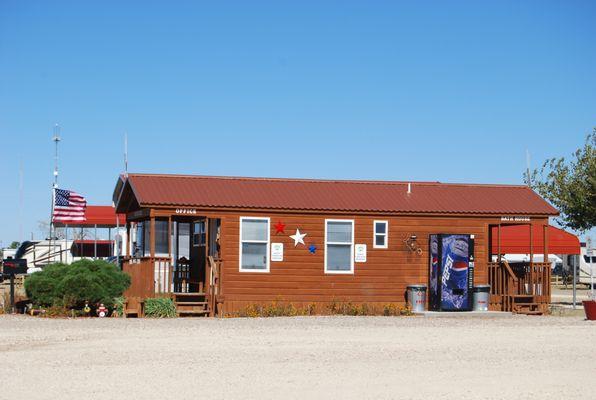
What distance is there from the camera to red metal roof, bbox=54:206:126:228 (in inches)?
1706

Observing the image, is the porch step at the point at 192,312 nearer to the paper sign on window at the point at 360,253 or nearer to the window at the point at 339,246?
the window at the point at 339,246

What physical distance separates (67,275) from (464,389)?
1421 cm

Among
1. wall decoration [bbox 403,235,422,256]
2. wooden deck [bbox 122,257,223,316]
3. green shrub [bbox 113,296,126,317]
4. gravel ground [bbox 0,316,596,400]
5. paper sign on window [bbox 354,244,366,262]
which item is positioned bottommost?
gravel ground [bbox 0,316,596,400]

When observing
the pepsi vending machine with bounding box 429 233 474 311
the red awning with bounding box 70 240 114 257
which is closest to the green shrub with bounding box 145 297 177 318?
the pepsi vending machine with bounding box 429 233 474 311

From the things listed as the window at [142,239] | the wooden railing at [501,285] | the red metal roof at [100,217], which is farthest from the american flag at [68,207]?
the wooden railing at [501,285]

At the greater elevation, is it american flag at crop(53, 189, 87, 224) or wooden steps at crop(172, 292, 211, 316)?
american flag at crop(53, 189, 87, 224)

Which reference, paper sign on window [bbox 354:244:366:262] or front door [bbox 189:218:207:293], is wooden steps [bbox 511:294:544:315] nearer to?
paper sign on window [bbox 354:244:366:262]

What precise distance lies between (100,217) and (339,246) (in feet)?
65.8

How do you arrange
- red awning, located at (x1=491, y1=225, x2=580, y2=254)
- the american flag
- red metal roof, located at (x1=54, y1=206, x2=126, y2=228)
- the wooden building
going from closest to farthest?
the wooden building
the american flag
red awning, located at (x1=491, y1=225, x2=580, y2=254)
red metal roof, located at (x1=54, y1=206, x2=126, y2=228)

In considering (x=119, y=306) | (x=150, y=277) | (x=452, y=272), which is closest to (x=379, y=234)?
(x=452, y=272)

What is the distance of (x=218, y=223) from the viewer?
26047 millimetres

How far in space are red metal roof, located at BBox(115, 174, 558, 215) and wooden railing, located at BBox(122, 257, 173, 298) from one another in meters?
1.46

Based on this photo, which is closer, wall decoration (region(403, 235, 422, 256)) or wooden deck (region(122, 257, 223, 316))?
wooden deck (region(122, 257, 223, 316))

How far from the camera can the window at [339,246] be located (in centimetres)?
2648
